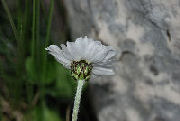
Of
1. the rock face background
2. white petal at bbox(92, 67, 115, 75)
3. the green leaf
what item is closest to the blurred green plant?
the green leaf

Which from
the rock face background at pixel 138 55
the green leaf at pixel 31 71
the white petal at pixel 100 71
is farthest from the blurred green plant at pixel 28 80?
the white petal at pixel 100 71

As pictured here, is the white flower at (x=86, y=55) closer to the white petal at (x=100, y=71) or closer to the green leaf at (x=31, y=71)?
the white petal at (x=100, y=71)

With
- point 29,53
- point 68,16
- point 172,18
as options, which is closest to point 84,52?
point 172,18

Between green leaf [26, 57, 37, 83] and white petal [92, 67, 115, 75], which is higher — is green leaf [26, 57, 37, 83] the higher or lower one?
the higher one

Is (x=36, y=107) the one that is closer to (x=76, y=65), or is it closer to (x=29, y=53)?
(x=29, y=53)

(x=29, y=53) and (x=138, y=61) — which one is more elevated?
(x=29, y=53)

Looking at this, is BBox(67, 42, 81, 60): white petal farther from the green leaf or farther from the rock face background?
the green leaf
